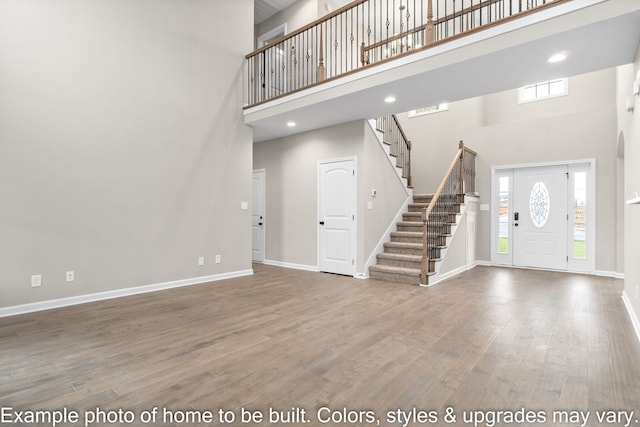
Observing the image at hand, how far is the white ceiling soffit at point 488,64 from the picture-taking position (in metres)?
2.92

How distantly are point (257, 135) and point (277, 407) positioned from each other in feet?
18.4

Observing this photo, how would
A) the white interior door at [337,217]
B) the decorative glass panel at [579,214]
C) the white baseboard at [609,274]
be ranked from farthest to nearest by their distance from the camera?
the decorative glass panel at [579,214] < the white interior door at [337,217] < the white baseboard at [609,274]

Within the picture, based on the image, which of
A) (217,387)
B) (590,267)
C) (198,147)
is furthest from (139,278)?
(590,267)

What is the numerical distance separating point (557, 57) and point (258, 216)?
569 centimetres

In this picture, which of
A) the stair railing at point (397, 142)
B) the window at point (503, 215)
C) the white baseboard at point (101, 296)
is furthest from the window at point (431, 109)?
the white baseboard at point (101, 296)

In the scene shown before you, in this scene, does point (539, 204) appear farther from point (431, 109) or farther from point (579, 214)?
point (431, 109)

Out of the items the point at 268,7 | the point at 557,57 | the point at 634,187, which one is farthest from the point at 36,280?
the point at 268,7

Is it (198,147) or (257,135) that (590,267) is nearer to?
(257,135)

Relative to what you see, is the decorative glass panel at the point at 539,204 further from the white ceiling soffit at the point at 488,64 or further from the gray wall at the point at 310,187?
the white ceiling soffit at the point at 488,64

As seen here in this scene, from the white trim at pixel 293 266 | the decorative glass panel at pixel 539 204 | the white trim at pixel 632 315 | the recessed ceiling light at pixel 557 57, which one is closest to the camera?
the white trim at pixel 632 315

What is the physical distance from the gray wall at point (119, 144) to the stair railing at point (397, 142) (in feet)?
9.74

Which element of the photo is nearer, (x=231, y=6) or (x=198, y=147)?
(x=198, y=147)

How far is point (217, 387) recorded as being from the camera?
6.77 ft

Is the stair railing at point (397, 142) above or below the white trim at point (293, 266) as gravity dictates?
above
